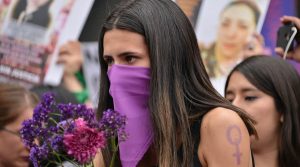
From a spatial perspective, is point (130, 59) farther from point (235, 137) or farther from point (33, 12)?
point (33, 12)

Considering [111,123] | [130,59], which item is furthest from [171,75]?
[111,123]

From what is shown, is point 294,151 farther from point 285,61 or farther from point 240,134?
point 240,134

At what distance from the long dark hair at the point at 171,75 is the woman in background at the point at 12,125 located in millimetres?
1130

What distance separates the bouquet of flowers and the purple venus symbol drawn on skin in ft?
1.22

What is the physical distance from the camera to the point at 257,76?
3182 millimetres

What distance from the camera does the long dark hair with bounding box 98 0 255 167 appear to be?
7.01 feet

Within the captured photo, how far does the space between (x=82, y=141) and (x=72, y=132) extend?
0.04m

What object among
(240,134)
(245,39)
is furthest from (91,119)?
(245,39)

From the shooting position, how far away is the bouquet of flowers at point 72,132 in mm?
1815

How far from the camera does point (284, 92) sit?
314 cm

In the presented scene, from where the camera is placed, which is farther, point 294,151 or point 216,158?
point 294,151

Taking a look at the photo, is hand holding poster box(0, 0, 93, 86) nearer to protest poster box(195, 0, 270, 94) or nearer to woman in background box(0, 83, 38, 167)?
protest poster box(195, 0, 270, 94)

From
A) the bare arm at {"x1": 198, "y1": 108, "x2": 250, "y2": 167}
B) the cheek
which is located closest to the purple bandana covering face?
the bare arm at {"x1": 198, "y1": 108, "x2": 250, "y2": 167}

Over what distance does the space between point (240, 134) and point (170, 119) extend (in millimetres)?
224
